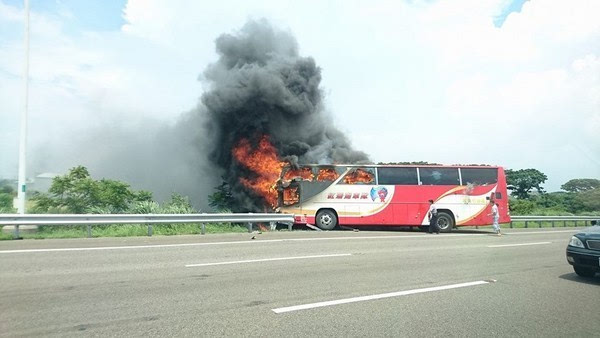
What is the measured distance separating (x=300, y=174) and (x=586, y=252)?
Answer: 1273 cm

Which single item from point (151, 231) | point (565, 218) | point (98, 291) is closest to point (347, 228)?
point (151, 231)

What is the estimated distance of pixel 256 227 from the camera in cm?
1928

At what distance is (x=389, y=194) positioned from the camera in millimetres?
19672

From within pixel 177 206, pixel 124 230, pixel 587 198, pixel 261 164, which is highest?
pixel 261 164

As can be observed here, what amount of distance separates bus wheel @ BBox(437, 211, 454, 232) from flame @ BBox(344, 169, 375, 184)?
11.7 ft

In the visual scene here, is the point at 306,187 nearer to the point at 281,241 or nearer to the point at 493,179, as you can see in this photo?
the point at 281,241

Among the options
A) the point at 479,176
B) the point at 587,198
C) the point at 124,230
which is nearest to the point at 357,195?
the point at 479,176

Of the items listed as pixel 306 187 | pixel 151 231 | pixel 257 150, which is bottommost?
pixel 151 231

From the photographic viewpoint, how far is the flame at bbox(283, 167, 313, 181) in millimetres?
19391

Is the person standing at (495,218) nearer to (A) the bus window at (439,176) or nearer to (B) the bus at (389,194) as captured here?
(B) the bus at (389,194)

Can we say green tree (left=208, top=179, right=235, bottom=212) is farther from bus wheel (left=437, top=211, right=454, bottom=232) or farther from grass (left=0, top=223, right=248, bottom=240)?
bus wheel (left=437, top=211, right=454, bottom=232)

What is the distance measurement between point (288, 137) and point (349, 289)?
19324 mm

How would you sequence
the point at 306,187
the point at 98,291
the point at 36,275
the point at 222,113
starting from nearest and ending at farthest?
1. the point at 98,291
2. the point at 36,275
3. the point at 306,187
4. the point at 222,113

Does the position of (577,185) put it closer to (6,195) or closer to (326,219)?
(326,219)
